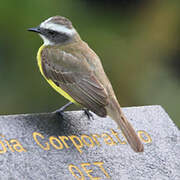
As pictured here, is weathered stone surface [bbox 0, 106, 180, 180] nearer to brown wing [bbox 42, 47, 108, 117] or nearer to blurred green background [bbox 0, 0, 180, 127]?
brown wing [bbox 42, 47, 108, 117]

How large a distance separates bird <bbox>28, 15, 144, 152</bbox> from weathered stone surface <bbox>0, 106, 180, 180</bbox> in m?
0.22

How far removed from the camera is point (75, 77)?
5.04 meters

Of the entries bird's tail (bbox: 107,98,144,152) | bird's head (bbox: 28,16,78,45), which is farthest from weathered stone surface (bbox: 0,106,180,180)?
bird's head (bbox: 28,16,78,45)

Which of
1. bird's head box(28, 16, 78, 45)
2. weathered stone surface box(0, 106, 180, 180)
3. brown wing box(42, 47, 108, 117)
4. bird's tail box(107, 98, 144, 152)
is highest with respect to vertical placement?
bird's head box(28, 16, 78, 45)

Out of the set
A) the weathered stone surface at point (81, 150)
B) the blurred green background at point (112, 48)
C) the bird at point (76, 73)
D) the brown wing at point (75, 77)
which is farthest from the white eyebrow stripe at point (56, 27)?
the blurred green background at point (112, 48)

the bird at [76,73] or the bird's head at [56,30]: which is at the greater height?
the bird's head at [56,30]

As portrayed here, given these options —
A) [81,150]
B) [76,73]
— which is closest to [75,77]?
[76,73]

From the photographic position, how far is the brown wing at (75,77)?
4832 millimetres

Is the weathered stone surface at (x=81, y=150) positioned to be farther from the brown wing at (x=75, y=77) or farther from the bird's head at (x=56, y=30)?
the bird's head at (x=56, y=30)

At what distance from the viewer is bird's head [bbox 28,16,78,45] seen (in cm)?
518

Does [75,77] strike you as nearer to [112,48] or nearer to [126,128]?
[126,128]

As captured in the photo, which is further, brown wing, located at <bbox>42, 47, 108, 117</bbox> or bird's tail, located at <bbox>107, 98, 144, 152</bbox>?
brown wing, located at <bbox>42, 47, 108, 117</bbox>

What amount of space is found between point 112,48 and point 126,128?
2.10 metres

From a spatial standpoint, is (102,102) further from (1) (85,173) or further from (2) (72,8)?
(2) (72,8)
